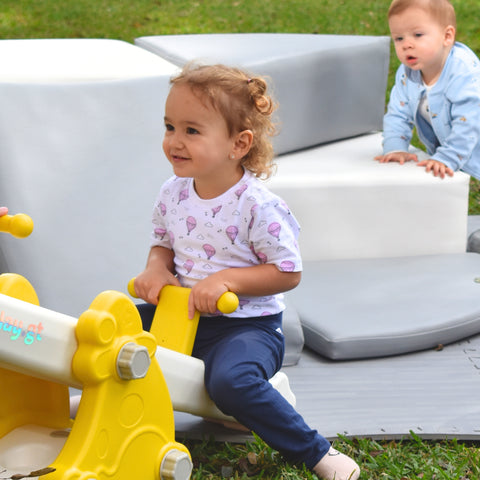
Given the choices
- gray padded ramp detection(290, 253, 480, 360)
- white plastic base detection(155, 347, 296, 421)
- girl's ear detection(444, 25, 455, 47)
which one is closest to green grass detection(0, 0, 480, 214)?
girl's ear detection(444, 25, 455, 47)

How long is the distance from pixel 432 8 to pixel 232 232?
6.06ft

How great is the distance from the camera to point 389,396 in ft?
7.18

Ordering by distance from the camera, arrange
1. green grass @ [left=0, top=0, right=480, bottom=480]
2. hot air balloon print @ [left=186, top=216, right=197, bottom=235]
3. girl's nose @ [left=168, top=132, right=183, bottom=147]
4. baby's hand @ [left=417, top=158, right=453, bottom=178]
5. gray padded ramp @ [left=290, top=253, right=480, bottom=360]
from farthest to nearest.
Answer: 1. green grass @ [left=0, top=0, right=480, bottom=480]
2. baby's hand @ [left=417, top=158, right=453, bottom=178]
3. gray padded ramp @ [left=290, top=253, right=480, bottom=360]
4. hot air balloon print @ [left=186, top=216, right=197, bottom=235]
5. girl's nose @ [left=168, top=132, right=183, bottom=147]

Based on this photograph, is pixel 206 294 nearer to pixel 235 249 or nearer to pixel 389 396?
pixel 235 249

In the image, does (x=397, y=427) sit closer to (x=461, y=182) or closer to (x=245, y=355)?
(x=245, y=355)

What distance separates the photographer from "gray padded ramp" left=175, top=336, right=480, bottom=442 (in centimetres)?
201

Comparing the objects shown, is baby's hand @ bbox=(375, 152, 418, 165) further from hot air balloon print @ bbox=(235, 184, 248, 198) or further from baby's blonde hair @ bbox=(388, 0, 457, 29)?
hot air balloon print @ bbox=(235, 184, 248, 198)

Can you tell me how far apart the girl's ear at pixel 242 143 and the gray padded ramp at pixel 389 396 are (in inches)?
26.8

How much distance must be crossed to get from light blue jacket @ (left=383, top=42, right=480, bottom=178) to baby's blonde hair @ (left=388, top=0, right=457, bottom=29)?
0.44 ft

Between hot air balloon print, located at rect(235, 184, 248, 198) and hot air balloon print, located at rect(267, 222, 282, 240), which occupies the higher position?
hot air balloon print, located at rect(235, 184, 248, 198)

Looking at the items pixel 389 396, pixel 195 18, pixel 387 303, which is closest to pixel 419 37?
pixel 387 303

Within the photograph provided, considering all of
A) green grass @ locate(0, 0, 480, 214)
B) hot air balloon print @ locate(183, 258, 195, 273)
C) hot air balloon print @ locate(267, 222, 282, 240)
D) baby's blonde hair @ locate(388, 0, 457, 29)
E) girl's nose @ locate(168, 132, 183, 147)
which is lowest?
green grass @ locate(0, 0, 480, 214)

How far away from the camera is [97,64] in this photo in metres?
2.47

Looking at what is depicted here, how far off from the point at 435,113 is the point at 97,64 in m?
1.50
